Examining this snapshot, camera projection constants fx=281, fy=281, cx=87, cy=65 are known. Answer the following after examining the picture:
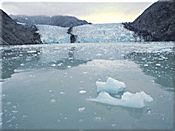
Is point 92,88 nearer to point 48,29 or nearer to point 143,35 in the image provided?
point 143,35

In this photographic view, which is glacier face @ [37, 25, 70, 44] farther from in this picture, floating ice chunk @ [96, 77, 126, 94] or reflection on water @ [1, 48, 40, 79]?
floating ice chunk @ [96, 77, 126, 94]

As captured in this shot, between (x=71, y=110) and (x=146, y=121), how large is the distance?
3.78 ft

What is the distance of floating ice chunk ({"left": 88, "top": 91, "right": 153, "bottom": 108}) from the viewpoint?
435 centimetres

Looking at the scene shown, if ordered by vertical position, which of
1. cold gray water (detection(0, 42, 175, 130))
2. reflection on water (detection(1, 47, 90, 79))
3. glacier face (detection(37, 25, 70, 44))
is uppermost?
cold gray water (detection(0, 42, 175, 130))

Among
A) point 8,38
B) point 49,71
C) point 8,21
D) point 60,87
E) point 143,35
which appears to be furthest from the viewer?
point 8,21

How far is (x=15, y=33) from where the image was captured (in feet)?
110

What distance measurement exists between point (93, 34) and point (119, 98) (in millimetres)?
28131

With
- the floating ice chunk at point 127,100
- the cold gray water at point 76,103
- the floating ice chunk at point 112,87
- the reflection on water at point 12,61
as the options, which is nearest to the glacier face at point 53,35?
the reflection on water at point 12,61

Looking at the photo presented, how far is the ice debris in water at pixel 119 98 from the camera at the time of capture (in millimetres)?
4372

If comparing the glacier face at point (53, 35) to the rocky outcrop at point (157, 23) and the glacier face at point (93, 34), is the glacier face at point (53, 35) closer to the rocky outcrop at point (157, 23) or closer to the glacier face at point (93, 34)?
the glacier face at point (93, 34)

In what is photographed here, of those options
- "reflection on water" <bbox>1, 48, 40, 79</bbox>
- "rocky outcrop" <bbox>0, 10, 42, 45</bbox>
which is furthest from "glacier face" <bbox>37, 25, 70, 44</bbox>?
"reflection on water" <bbox>1, 48, 40, 79</bbox>

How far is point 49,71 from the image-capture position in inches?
313

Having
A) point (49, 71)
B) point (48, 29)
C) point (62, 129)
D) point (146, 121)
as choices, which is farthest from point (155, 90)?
point (48, 29)

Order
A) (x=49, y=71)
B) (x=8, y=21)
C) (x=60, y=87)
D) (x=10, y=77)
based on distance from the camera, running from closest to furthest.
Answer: (x=60, y=87) → (x=10, y=77) → (x=49, y=71) → (x=8, y=21)
